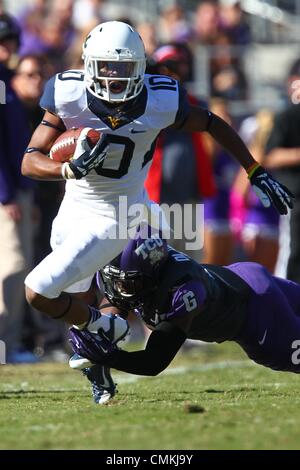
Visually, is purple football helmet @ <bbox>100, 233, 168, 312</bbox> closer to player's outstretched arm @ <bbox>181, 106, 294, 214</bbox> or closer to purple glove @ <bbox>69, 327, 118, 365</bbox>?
purple glove @ <bbox>69, 327, 118, 365</bbox>

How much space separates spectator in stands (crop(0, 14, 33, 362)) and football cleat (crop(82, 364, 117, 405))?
2.25 metres

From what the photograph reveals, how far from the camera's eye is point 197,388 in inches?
263

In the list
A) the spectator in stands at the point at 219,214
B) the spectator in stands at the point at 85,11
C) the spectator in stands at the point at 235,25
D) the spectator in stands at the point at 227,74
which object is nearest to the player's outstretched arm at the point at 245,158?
the spectator in stands at the point at 219,214

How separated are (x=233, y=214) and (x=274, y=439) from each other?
6.29 meters

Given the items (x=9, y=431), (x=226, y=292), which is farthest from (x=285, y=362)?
(x=9, y=431)

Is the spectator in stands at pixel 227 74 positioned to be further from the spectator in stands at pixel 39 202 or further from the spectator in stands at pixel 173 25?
the spectator in stands at pixel 39 202

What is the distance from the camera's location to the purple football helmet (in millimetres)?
5680

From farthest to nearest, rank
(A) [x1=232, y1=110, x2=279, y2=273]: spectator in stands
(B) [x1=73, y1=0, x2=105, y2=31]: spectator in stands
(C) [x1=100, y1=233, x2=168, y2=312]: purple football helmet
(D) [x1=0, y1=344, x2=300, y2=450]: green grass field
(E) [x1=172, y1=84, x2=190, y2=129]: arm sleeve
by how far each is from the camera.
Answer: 1. (B) [x1=73, y1=0, x2=105, y2=31]: spectator in stands
2. (A) [x1=232, y1=110, x2=279, y2=273]: spectator in stands
3. (E) [x1=172, y1=84, x2=190, y2=129]: arm sleeve
4. (C) [x1=100, y1=233, x2=168, y2=312]: purple football helmet
5. (D) [x1=0, y1=344, x2=300, y2=450]: green grass field

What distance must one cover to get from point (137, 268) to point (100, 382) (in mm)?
675

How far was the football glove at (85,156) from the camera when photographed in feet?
17.9

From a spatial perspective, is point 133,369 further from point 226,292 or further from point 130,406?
point 226,292

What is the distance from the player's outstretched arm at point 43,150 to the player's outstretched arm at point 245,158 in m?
0.76

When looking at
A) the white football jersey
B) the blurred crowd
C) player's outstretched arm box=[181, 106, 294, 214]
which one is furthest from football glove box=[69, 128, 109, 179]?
the blurred crowd

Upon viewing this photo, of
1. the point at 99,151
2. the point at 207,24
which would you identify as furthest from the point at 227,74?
the point at 99,151
